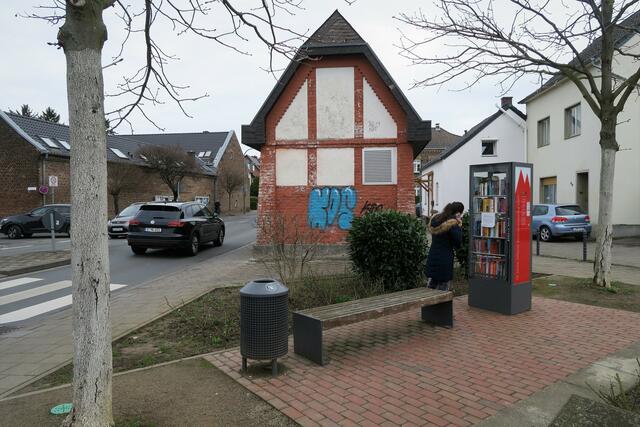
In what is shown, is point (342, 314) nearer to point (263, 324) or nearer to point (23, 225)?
point (263, 324)

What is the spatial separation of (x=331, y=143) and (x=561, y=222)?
11.1 meters

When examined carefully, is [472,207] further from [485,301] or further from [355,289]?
[355,289]

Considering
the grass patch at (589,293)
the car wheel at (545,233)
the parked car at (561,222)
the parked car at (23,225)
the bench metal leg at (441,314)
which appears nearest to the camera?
the bench metal leg at (441,314)

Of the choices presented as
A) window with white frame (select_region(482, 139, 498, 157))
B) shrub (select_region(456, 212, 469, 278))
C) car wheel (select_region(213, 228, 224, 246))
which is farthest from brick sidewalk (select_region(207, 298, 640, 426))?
window with white frame (select_region(482, 139, 498, 157))

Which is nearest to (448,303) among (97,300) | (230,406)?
(230,406)

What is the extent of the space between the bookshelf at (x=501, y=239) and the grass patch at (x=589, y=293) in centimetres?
147

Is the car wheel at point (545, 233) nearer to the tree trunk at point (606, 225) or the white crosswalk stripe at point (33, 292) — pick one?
the tree trunk at point (606, 225)

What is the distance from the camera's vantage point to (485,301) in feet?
23.0

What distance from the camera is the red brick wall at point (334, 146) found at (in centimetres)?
1447

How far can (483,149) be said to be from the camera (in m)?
32.9

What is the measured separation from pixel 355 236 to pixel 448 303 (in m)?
2.42

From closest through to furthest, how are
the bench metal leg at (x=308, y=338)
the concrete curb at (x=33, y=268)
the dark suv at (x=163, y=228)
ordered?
the bench metal leg at (x=308, y=338) → the concrete curb at (x=33, y=268) → the dark suv at (x=163, y=228)

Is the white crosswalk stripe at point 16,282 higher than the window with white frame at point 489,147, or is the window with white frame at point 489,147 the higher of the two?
the window with white frame at point 489,147

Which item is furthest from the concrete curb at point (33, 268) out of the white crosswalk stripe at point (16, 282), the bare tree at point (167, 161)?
the bare tree at point (167, 161)
